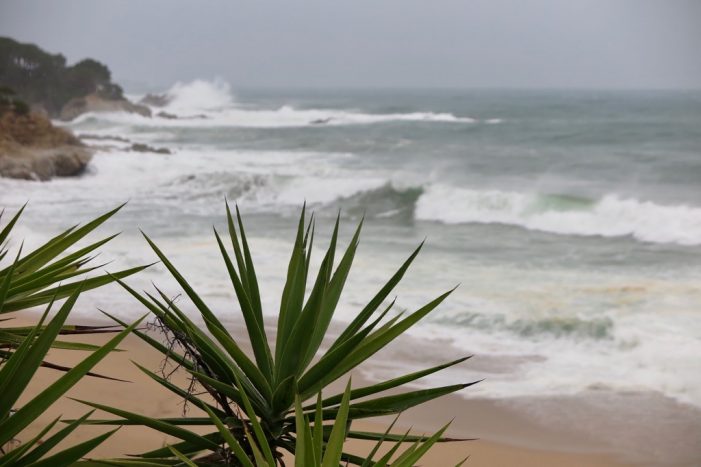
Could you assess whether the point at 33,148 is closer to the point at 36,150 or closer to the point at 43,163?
the point at 36,150

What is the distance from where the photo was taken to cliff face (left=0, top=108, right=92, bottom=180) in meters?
18.1

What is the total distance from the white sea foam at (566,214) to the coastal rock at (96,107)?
60.4 ft

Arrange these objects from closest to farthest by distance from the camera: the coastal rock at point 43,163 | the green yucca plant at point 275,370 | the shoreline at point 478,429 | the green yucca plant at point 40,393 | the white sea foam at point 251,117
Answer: the green yucca plant at point 40,393, the green yucca plant at point 275,370, the shoreline at point 478,429, the coastal rock at point 43,163, the white sea foam at point 251,117

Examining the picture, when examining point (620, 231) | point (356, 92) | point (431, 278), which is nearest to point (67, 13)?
point (356, 92)

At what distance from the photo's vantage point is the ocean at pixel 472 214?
288 inches

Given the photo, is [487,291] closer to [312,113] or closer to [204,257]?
[204,257]

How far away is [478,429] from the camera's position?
17.4ft

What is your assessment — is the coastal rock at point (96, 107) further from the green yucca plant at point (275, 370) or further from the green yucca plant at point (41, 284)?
the green yucca plant at point (275, 370)

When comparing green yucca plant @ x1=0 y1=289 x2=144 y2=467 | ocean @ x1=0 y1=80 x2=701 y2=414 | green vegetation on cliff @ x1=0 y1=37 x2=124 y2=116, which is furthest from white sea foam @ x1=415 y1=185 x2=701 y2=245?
green vegetation on cliff @ x1=0 y1=37 x2=124 y2=116

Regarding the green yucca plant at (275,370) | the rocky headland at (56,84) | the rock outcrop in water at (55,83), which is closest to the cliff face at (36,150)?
the rocky headland at (56,84)

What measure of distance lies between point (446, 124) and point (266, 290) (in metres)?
22.4

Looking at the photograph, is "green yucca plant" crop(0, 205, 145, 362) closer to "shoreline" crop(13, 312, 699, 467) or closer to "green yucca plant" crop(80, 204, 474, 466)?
"green yucca plant" crop(80, 204, 474, 466)

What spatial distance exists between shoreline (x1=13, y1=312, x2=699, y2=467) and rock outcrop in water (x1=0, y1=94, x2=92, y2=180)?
43.8ft

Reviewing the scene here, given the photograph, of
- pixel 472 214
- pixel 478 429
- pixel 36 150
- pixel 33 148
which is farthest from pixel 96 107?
pixel 478 429
